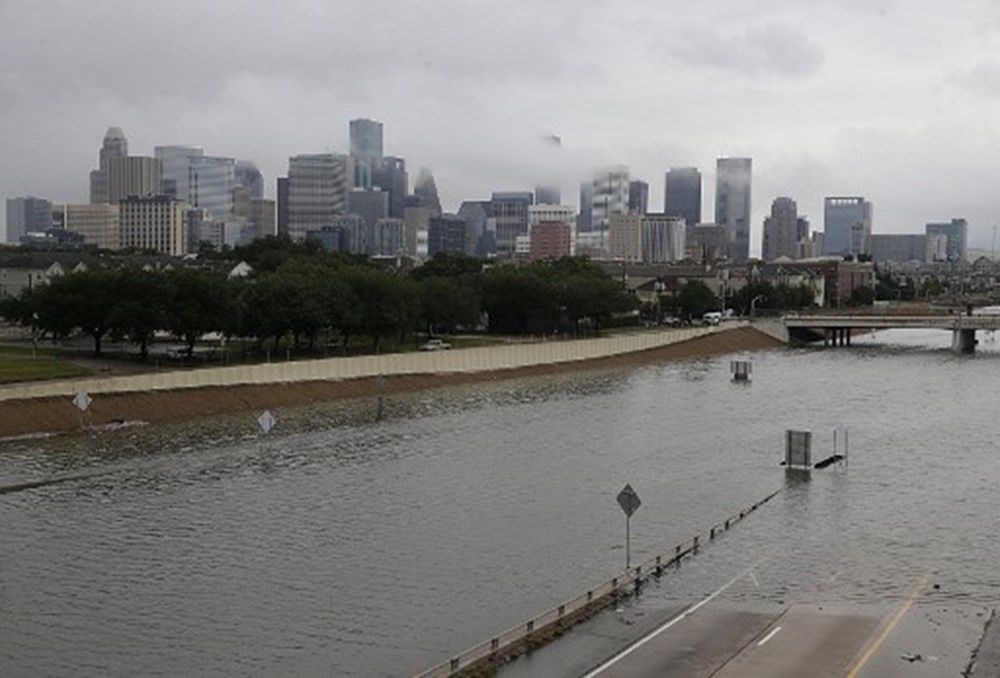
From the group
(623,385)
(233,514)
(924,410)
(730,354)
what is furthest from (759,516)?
(730,354)

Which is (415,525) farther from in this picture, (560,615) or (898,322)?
(898,322)

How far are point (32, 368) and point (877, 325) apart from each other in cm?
8318

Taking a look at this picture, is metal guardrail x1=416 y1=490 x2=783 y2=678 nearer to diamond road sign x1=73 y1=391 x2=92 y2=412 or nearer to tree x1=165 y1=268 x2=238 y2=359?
diamond road sign x1=73 y1=391 x2=92 y2=412

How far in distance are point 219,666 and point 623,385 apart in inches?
2280

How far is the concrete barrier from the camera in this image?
183 ft

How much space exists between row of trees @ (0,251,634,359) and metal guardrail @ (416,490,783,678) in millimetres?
42375

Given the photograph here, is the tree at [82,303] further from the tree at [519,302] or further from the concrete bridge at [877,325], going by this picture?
the concrete bridge at [877,325]

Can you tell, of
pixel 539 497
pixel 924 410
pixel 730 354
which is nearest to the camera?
pixel 539 497

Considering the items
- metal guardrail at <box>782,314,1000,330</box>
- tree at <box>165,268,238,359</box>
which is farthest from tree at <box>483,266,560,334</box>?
tree at <box>165,268,238,359</box>

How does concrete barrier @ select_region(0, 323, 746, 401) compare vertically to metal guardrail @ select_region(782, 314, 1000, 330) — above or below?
below

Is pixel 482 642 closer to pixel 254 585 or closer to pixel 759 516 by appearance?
pixel 254 585

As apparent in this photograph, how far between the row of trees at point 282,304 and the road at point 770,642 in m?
47.9

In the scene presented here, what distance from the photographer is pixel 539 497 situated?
4112 centimetres

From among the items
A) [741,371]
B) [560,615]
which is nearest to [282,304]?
[741,371]
